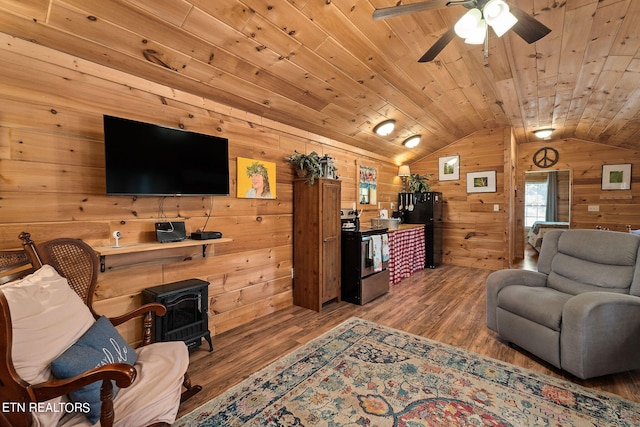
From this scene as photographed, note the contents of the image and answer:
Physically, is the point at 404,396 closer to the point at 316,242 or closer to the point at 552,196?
the point at 316,242

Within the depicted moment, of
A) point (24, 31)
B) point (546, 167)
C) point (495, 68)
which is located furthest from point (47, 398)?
point (546, 167)

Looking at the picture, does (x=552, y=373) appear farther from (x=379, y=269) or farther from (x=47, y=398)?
(x=47, y=398)

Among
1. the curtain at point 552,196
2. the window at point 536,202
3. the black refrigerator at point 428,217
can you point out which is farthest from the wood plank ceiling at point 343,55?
the window at point 536,202

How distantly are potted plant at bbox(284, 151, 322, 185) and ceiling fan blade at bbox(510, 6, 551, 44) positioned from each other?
83.3 inches

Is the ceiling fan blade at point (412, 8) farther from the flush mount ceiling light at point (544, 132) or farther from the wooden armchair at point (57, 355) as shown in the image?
the flush mount ceiling light at point (544, 132)

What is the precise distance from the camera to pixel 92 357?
A: 133 cm

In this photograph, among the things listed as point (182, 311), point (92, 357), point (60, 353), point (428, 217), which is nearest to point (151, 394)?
point (92, 357)

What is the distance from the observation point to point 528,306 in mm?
2398

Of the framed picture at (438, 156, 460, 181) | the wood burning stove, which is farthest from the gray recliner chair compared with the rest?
A: the framed picture at (438, 156, 460, 181)

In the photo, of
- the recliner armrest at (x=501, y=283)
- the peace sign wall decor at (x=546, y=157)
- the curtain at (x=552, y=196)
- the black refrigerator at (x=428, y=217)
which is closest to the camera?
the recliner armrest at (x=501, y=283)

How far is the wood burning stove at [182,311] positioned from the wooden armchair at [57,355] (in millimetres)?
420

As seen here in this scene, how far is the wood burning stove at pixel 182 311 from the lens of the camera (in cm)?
222

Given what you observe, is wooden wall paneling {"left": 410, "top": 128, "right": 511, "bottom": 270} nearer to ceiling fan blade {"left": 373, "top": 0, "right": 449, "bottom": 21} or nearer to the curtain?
ceiling fan blade {"left": 373, "top": 0, "right": 449, "bottom": 21}

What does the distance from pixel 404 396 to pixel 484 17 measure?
2463 millimetres
